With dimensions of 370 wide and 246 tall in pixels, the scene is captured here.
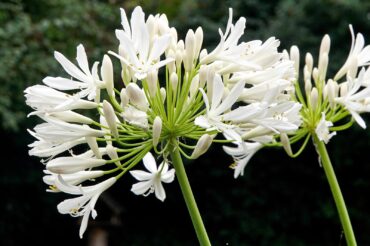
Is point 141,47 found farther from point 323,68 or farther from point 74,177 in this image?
point 323,68

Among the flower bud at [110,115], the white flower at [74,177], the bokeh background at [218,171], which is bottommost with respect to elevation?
the white flower at [74,177]

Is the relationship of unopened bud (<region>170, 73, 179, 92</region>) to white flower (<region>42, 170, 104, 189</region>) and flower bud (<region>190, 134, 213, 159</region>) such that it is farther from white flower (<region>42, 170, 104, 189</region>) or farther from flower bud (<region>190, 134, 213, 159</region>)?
white flower (<region>42, 170, 104, 189</region>)

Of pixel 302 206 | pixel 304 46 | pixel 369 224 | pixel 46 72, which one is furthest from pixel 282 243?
pixel 46 72

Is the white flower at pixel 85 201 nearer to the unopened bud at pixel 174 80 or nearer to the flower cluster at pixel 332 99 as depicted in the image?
the unopened bud at pixel 174 80

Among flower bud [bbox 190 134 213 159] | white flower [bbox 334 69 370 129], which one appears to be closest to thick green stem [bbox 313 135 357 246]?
white flower [bbox 334 69 370 129]

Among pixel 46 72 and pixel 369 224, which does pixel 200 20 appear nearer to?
pixel 46 72

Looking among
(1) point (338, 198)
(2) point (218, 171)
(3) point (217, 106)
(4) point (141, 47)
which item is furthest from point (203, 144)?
(2) point (218, 171)

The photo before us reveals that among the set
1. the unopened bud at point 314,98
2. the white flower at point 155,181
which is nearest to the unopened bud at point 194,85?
the white flower at point 155,181
